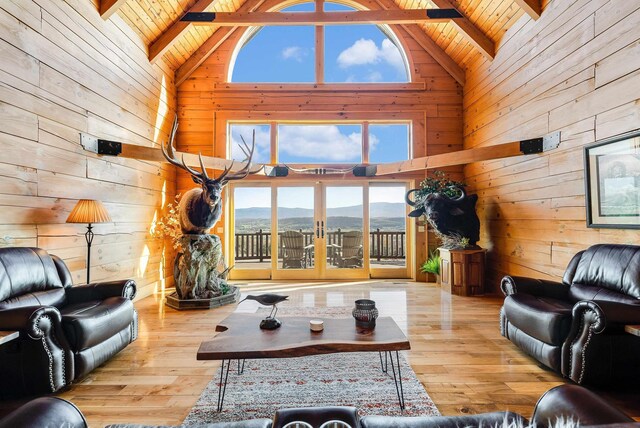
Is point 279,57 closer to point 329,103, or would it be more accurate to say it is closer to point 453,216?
point 329,103

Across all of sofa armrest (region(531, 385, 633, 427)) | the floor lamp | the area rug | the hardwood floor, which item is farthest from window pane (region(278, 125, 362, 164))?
sofa armrest (region(531, 385, 633, 427))

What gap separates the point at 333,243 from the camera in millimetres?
6945

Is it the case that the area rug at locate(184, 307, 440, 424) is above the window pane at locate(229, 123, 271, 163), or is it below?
below

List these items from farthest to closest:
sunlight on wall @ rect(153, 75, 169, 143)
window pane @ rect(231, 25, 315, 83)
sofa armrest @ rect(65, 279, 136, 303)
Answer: window pane @ rect(231, 25, 315, 83) < sunlight on wall @ rect(153, 75, 169, 143) < sofa armrest @ rect(65, 279, 136, 303)

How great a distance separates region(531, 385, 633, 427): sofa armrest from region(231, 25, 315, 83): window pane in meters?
6.73

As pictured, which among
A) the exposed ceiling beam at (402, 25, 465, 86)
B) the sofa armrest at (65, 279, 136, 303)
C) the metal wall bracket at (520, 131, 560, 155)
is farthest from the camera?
the exposed ceiling beam at (402, 25, 465, 86)

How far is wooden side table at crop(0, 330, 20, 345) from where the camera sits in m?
2.05

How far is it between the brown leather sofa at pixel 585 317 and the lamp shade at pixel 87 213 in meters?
4.59

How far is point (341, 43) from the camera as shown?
6840 mm

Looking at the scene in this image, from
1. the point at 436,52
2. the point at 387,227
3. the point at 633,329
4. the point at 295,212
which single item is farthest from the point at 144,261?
the point at 436,52

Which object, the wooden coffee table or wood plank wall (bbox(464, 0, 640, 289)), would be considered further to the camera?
wood plank wall (bbox(464, 0, 640, 289))

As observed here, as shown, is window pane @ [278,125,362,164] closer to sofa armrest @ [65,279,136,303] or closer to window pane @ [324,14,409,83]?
window pane @ [324,14,409,83]

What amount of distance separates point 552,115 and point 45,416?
5444 millimetres

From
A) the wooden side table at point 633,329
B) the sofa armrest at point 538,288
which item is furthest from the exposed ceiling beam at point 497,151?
the wooden side table at point 633,329
